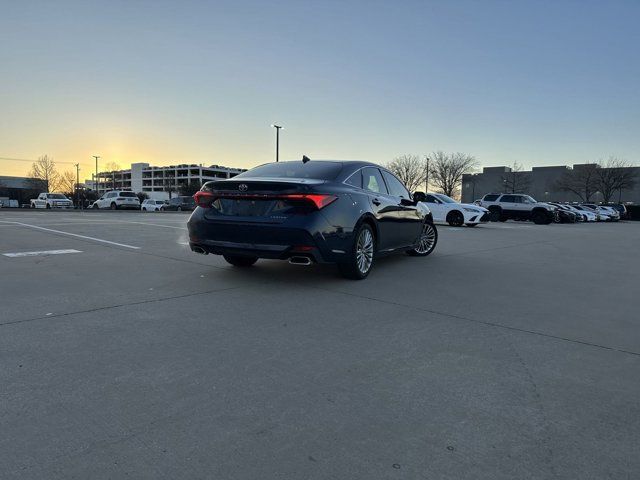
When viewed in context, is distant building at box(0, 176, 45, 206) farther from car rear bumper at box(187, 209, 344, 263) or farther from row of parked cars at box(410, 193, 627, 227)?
car rear bumper at box(187, 209, 344, 263)

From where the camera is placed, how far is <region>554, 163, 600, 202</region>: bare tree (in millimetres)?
81188

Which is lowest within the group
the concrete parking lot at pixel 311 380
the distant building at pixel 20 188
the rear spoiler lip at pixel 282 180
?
the concrete parking lot at pixel 311 380

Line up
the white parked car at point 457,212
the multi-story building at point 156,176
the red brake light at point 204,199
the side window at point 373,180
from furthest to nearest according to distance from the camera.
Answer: the multi-story building at point 156,176, the white parked car at point 457,212, the side window at point 373,180, the red brake light at point 204,199

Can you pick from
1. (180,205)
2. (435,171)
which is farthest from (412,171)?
(180,205)

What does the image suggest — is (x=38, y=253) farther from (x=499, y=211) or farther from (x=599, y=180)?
(x=599, y=180)

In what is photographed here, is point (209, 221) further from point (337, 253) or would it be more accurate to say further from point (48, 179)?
point (48, 179)

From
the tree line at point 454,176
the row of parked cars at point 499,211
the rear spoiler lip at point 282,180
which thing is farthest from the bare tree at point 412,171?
the rear spoiler lip at point 282,180

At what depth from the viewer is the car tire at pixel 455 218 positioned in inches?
829

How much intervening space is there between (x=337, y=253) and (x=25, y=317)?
3.34 metres

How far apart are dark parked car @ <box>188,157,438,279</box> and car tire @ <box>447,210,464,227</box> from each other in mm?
15003

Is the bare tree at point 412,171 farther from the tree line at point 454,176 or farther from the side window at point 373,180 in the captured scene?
the side window at point 373,180

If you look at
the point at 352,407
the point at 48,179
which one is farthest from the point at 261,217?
the point at 48,179

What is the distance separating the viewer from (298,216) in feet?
18.0

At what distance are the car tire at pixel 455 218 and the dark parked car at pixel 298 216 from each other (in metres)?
15.0
